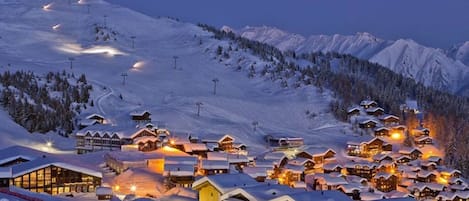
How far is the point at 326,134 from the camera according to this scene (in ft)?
190

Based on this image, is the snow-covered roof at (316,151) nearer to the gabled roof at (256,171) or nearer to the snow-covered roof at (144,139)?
the gabled roof at (256,171)

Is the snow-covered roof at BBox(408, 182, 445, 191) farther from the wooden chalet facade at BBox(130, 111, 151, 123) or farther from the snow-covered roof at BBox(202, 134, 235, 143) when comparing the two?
the wooden chalet facade at BBox(130, 111, 151, 123)

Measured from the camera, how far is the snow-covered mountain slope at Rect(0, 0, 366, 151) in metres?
56.9

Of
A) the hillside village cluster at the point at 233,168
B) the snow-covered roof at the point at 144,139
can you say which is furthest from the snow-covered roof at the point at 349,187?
the snow-covered roof at the point at 144,139

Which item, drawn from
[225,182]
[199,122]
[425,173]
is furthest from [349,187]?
[199,122]

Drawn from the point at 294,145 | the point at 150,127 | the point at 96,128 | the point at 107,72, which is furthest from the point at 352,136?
the point at 107,72

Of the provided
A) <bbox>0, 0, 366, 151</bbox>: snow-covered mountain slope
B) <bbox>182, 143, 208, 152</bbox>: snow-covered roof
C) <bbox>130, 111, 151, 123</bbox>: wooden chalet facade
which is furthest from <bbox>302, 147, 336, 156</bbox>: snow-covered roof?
<bbox>130, 111, 151, 123</bbox>: wooden chalet facade

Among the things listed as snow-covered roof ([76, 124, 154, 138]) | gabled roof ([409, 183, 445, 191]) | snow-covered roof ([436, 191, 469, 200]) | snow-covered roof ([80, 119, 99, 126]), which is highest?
snow-covered roof ([80, 119, 99, 126])

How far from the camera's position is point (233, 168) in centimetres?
3862

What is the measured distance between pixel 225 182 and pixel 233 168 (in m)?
13.6

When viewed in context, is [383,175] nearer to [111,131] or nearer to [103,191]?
[111,131]

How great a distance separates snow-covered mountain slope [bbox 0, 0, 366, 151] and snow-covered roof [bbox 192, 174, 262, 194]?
886 inches

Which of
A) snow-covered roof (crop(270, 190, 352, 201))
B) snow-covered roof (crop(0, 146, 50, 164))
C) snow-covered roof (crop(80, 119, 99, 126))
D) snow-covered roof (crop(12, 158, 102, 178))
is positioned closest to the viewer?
snow-covered roof (crop(270, 190, 352, 201))

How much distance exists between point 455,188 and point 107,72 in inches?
1701
